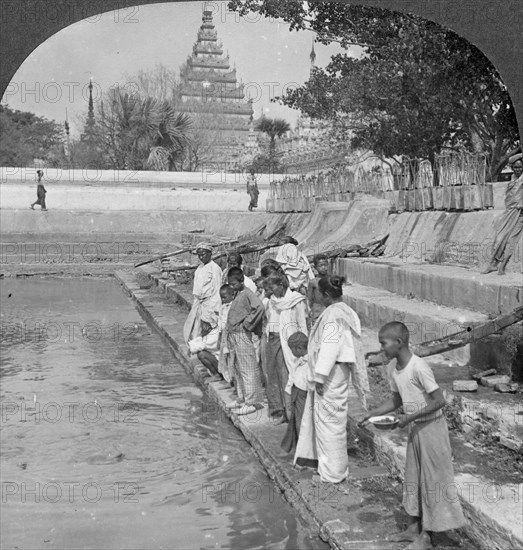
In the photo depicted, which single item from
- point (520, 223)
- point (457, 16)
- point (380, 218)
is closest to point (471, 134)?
point (380, 218)

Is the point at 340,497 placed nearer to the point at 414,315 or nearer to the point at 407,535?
the point at 407,535

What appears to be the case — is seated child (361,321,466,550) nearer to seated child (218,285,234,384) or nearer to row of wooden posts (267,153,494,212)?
seated child (218,285,234,384)

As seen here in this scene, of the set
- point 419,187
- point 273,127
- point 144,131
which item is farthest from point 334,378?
point 273,127

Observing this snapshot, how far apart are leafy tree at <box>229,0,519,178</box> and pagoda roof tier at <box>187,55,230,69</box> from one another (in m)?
39.4

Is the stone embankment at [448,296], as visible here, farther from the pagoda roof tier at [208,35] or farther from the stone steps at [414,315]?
the pagoda roof tier at [208,35]

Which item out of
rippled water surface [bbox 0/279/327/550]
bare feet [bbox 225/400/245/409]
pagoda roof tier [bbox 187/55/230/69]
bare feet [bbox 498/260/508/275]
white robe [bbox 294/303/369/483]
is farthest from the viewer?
pagoda roof tier [bbox 187/55/230/69]

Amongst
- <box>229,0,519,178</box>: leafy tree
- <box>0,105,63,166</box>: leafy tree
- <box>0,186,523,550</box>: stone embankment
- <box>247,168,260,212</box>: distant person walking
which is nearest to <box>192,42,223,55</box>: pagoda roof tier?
<box>0,105,63,166</box>: leafy tree

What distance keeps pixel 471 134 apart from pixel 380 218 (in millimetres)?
3841

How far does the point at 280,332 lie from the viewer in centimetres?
642

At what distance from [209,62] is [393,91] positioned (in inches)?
1741

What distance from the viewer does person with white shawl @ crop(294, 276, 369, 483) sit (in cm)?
494

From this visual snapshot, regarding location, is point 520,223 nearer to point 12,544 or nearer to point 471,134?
point 12,544

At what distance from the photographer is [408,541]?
4.05m

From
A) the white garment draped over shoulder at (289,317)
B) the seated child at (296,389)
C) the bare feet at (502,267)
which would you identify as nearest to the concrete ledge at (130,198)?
the bare feet at (502,267)
